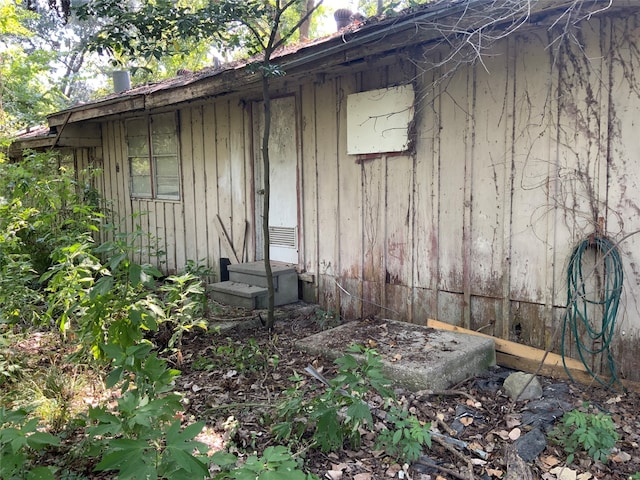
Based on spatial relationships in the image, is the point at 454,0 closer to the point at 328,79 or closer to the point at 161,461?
the point at 328,79

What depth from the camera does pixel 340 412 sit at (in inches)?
116

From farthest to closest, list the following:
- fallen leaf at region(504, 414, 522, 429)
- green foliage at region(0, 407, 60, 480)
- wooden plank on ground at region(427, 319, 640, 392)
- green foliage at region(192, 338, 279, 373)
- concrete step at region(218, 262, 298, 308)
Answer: concrete step at region(218, 262, 298, 308) < green foliage at region(192, 338, 279, 373) < wooden plank on ground at region(427, 319, 640, 392) < fallen leaf at region(504, 414, 522, 429) < green foliage at region(0, 407, 60, 480)

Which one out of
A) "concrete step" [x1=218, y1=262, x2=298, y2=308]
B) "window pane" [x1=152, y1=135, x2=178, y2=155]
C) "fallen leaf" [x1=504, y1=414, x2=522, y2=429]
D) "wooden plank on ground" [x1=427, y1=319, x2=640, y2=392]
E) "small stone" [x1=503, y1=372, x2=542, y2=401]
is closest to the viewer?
"fallen leaf" [x1=504, y1=414, x2=522, y2=429]

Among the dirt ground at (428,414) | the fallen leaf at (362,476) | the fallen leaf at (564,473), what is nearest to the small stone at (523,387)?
the dirt ground at (428,414)

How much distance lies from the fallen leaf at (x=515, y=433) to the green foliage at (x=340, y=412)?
800 mm

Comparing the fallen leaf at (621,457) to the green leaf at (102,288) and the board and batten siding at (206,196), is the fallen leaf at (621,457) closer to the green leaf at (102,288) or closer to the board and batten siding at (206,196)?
the green leaf at (102,288)

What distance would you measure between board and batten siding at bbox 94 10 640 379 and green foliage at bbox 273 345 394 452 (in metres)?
1.73

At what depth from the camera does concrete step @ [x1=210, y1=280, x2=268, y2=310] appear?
5070 millimetres

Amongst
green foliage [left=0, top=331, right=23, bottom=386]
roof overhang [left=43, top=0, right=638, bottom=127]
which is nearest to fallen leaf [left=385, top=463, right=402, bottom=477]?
green foliage [left=0, top=331, right=23, bottom=386]

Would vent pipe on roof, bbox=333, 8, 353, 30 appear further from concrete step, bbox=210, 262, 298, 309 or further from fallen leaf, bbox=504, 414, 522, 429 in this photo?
fallen leaf, bbox=504, 414, 522, 429

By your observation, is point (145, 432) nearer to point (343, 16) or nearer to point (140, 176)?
→ point (343, 16)

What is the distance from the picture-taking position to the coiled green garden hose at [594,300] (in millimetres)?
3357

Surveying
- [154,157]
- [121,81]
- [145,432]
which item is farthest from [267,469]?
[121,81]

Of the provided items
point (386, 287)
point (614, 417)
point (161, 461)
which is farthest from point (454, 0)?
point (161, 461)
